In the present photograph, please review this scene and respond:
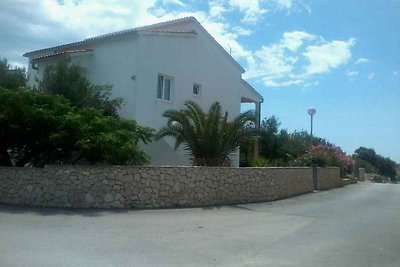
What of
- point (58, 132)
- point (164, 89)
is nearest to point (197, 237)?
point (58, 132)

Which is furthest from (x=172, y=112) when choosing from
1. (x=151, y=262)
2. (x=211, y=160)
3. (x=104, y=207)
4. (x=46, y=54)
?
(x=151, y=262)

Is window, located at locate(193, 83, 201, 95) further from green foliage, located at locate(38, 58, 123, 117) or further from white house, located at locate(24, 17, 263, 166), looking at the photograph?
green foliage, located at locate(38, 58, 123, 117)

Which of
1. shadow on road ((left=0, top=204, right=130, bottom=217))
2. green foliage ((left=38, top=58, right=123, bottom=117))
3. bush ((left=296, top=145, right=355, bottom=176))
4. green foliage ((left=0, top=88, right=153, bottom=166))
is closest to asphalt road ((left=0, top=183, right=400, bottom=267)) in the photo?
shadow on road ((left=0, top=204, right=130, bottom=217))

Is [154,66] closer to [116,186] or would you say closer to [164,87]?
[164,87]

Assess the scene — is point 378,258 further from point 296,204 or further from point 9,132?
point 9,132

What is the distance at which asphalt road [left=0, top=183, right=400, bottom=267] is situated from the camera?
8078mm

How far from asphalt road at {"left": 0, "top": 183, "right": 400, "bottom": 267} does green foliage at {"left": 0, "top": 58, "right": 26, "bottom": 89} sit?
6.11 metres

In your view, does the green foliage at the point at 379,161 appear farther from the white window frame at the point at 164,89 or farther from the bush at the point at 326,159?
the white window frame at the point at 164,89

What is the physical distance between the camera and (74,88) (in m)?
18.0

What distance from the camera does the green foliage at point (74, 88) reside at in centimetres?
1800

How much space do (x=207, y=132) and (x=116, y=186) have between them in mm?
5173

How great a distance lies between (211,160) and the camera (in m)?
18.2

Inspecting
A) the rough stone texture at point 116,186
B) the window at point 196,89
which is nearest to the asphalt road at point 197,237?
the rough stone texture at point 116,186

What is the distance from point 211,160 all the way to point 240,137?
1.70 m
